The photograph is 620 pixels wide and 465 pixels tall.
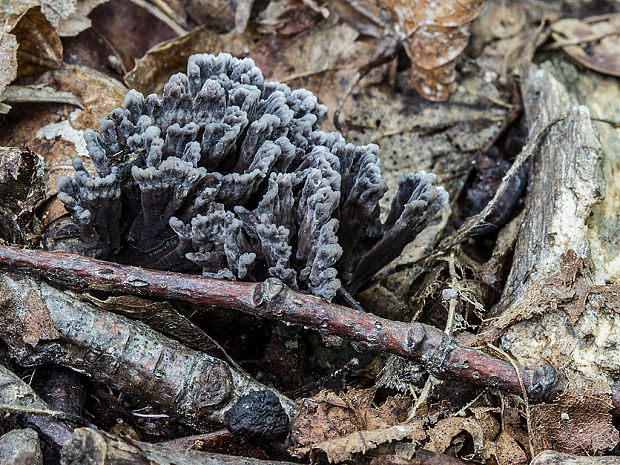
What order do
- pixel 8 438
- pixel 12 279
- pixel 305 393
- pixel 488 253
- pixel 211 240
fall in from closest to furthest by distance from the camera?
pixel 8 438, pixel 12 279, pixel 211 240, pixel 305 393, pixel 488 253

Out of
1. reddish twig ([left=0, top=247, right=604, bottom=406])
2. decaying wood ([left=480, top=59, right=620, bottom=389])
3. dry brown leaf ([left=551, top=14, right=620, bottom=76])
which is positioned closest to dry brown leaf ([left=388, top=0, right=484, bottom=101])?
decaying wood ([left=480, top=59, right=620, bottom=389])

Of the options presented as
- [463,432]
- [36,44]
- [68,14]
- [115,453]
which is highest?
[68,14]

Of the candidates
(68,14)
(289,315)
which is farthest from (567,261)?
(68,14)

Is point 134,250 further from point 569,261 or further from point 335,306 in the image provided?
point 569,261

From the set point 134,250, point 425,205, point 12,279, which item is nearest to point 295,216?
point 425,205

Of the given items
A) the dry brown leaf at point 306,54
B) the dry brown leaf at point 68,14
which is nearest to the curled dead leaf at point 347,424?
the dry brown leaf at point 306,54

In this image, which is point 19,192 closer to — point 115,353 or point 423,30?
point 115,353

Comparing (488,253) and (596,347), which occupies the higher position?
(596,347)
